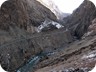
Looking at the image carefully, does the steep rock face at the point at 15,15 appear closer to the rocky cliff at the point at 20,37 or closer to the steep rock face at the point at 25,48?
the rocky cliff at the point at 20,37

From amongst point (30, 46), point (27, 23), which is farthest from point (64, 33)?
point (30, 46)

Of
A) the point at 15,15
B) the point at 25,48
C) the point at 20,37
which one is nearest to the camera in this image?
the point at 25,48

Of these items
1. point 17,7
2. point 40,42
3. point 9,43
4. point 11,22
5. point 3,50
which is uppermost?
point 17,7

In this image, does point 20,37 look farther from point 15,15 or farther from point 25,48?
point 15,15

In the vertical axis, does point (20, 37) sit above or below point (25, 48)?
above

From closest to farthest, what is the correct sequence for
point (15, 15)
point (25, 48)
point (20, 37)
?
point (25, 48) < point (20, 37) < point (15, 15)

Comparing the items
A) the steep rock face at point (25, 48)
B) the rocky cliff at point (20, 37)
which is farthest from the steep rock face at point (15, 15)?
the steep rock face at point (25, 48)

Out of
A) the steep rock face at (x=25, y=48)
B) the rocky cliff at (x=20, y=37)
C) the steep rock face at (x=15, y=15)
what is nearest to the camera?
the steep rock face at (x=25, y=48)

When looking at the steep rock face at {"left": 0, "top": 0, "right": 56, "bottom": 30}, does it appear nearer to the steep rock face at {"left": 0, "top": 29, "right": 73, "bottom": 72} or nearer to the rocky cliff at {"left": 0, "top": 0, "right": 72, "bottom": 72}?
the rocky cliff at {"left": 0, "top": 0, "right": 72, "bottom": 72}

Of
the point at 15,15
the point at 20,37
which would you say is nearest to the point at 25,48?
the point at 20,37

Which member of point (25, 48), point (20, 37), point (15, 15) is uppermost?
point (15, 15)

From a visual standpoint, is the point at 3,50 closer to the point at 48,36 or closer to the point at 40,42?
the point at 40,42
